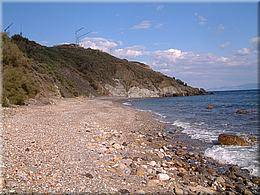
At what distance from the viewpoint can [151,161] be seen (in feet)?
35.7

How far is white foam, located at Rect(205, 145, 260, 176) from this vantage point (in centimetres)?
1103

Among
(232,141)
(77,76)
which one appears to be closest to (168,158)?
(232,141)

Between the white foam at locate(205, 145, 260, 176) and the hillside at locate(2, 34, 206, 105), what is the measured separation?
1839 centimetres

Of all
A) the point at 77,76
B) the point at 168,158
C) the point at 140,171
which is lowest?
the point at 168,158

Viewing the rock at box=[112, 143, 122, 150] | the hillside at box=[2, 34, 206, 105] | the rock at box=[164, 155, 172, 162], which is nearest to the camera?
the rock at box=[164, 155, 172, 162]

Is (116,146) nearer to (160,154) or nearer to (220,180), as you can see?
(160,154)

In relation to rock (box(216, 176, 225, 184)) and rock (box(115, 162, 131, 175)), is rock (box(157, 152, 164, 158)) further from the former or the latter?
rock (box(216, 176, 225, 184))

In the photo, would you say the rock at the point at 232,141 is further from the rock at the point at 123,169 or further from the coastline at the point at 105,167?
the rock at the point at 123,169

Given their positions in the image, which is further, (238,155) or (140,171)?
(238,155)

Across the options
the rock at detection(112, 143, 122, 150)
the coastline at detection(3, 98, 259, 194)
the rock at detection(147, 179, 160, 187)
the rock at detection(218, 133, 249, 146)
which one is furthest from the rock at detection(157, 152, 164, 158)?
the rock at detection(218, 133, 249, 146)

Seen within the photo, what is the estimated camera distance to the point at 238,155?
41.4ft

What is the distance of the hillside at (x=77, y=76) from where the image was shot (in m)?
32.3

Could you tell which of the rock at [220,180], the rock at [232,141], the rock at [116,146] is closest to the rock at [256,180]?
the rock at [220,180]

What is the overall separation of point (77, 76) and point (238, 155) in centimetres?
7232
